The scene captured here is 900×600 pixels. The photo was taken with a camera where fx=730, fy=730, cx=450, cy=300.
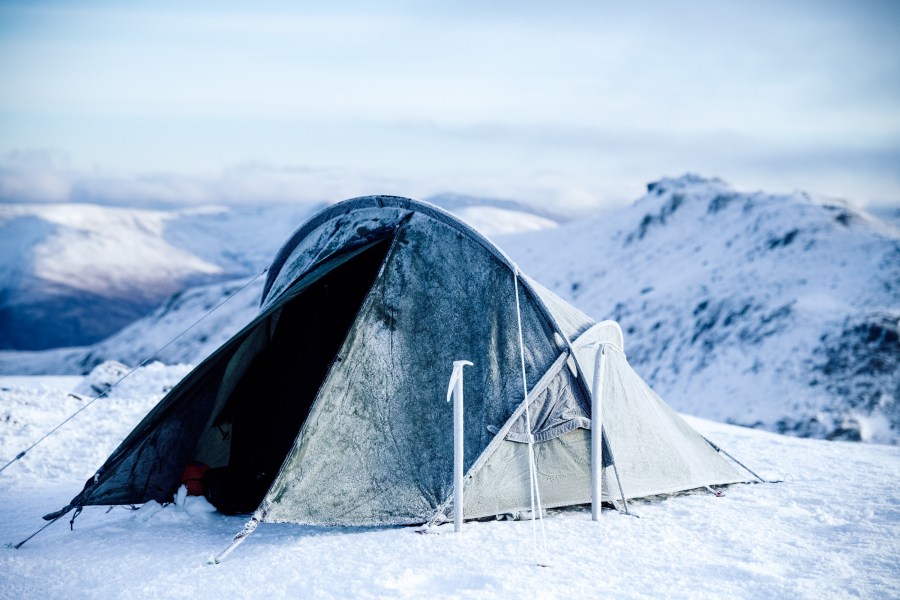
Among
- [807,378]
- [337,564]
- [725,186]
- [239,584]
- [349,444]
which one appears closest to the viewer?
[239,584]

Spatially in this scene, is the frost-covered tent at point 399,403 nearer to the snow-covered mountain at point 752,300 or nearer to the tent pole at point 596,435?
the tent pole at point 596,435

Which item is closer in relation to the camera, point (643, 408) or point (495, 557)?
point (495, 557)

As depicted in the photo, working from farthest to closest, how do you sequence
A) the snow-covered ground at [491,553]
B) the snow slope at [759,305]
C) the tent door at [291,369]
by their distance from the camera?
the snow slope at [759,305], the tent door at [291,369], the snow-covered ground at [491,553]

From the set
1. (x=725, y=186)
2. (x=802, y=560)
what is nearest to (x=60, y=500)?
(x=802, y=560)

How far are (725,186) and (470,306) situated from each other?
4583cm

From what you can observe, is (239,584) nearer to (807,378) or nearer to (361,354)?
(361,354)

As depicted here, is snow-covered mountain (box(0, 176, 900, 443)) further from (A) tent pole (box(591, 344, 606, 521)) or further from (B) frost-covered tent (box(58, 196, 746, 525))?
(A) tent pole (box(591, 344, 606, 521))

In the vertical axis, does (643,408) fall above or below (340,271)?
below

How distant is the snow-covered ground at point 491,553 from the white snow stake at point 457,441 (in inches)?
9.0

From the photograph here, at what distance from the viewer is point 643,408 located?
8359 mm

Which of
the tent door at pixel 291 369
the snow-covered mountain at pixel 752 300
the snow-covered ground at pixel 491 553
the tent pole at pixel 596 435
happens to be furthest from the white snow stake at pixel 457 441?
the snow-covered mountain at pixel 752 300

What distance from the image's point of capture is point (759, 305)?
101 ft

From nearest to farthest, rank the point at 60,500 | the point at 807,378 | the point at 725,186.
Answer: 1. the point at 60,500
2. the point at 807,378
3. the point at 725,186

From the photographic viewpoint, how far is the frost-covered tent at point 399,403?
7.01 meters
